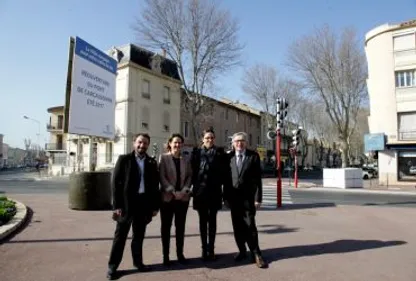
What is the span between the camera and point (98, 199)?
33.4 feet

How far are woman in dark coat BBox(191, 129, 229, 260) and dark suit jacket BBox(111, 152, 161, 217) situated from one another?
58 centimetres

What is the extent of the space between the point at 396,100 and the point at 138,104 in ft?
72.4

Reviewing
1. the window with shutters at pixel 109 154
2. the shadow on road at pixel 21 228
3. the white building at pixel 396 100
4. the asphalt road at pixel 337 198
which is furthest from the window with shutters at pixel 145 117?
the shadow on road at pixel 21 228

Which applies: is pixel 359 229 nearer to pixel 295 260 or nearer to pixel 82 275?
pixel 295 260

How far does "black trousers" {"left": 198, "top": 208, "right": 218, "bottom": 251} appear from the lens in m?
5.25

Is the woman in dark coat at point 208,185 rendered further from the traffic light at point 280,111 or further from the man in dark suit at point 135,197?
the traffic light at point 280,111

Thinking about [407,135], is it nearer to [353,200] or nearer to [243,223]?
[353,200]

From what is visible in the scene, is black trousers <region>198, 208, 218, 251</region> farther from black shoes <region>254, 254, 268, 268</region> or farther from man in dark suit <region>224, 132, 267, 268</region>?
black shoes <region>254, 254, 268, 268</region>

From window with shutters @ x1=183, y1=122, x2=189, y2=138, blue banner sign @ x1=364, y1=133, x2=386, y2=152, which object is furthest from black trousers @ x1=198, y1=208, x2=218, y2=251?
window with shutters @ x1=183, y1=122, x2=189, y2=138

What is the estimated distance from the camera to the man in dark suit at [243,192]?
5359 mm

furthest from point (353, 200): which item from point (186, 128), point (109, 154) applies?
point (186, 128)

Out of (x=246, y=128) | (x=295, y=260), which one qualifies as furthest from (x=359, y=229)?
(x=246, y=128)

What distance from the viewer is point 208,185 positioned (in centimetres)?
520

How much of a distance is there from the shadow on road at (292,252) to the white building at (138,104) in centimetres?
2910
